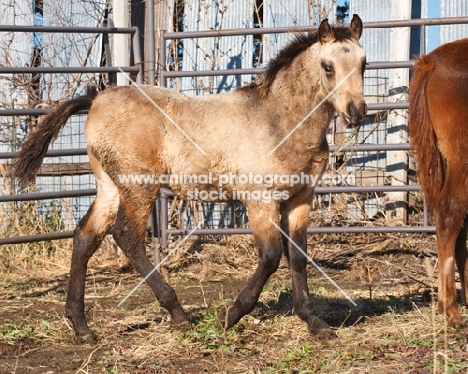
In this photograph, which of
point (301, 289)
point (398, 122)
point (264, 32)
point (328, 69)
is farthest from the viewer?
point (398, 122)

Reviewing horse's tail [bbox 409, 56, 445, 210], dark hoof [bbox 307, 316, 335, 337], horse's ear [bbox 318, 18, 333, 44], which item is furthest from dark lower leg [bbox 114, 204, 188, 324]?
horse's tail [bbox 409, 56, 445, 210]

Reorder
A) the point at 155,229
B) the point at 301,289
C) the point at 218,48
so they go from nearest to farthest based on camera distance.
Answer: the point at 301,289, the point at 155,229, the point at 218,48

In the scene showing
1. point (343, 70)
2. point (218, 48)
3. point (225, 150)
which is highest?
point (218, 48)

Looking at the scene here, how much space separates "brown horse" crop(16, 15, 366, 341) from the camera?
4.55m

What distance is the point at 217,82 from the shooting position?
26.7 feet

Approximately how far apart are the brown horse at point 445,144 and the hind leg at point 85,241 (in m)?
2.19

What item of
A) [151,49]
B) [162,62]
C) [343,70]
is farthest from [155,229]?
[343,70]

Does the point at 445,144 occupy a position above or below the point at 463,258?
above

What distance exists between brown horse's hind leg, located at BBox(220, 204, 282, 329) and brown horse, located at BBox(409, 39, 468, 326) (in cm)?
106

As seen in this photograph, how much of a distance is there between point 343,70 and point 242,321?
1888mm

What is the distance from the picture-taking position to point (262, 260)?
451cm

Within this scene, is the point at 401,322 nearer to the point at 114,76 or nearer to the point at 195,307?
the point at 195,307

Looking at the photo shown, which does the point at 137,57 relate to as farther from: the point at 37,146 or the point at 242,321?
the point at 242,321

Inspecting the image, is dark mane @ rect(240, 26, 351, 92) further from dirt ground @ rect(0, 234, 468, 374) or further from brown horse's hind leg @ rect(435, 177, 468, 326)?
dirt ground @ rect(0, 234, 468, 374)
